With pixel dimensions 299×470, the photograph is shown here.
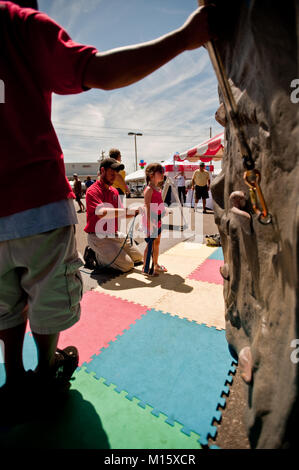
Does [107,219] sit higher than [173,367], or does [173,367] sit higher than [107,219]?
[107,219]

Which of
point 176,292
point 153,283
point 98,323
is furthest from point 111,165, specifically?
point 98,323

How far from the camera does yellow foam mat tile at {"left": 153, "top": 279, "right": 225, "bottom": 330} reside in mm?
2291

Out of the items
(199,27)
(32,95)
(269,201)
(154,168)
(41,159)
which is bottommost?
(269,201)

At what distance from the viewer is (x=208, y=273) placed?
3.42m

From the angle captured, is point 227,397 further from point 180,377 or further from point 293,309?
point 293,309

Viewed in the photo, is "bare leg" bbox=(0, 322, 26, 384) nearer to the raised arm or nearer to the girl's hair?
the raised arm

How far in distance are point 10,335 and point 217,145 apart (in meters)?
6.81

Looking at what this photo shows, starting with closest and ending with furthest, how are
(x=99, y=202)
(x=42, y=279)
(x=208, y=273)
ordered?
(x=42, y=279)
(x=99, y=202)
(x=208, y=273)

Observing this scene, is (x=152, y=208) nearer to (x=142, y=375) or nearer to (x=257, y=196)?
(x=142, y=375)

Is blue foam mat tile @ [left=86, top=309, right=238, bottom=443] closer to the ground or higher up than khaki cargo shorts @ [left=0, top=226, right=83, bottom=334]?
closer to the ground

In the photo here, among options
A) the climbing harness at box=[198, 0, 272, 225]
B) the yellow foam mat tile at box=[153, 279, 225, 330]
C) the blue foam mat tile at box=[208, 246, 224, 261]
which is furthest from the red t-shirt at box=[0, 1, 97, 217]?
the blue foam mat tile at box=[208, 246, 224, 261]

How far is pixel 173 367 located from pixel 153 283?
58.8 inches

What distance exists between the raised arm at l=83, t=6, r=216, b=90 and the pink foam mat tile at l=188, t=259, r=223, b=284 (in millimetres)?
2721
